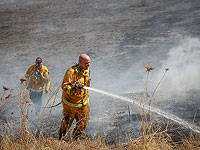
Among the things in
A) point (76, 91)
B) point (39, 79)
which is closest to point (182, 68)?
point (39, 79)

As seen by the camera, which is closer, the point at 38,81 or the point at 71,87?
the point at 71,87

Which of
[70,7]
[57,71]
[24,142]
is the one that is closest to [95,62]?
[57,71]

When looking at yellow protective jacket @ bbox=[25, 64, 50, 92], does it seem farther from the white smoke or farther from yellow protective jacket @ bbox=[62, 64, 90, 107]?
the white smoke

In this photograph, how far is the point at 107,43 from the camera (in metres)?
12.5

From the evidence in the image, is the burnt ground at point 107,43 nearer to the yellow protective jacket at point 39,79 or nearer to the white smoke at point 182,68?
the white smoke at point 182,68

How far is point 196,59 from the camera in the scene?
8695mm

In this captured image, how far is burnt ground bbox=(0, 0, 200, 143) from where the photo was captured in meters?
5.84

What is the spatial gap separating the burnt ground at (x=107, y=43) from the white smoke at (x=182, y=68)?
0.04 m

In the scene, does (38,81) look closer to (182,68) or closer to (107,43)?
(182,68)

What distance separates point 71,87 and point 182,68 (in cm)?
522

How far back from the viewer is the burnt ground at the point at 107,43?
19.2 feet

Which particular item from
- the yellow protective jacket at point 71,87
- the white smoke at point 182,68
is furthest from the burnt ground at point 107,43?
the yellow protective jacket at point 71,87

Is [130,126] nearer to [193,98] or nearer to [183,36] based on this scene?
[193,98]

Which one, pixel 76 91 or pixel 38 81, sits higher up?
pixel 76 91
